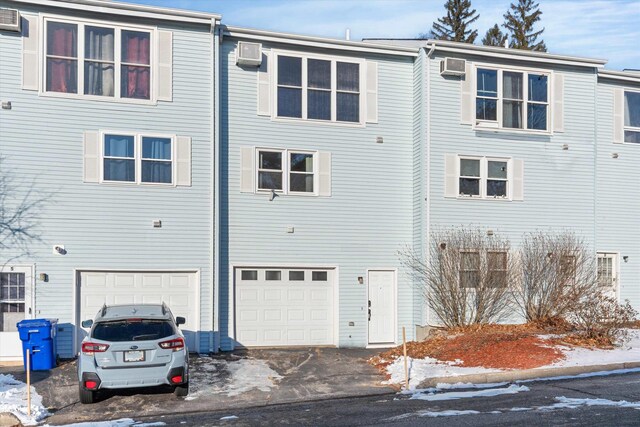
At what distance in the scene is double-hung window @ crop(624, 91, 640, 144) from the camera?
21.0 meters

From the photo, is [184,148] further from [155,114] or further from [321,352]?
[321,352]

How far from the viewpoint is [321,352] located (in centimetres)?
1722

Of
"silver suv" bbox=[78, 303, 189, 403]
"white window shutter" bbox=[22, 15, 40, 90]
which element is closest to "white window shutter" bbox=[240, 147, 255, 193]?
"white window shutter" bbox=[22, 15, 40, 90]

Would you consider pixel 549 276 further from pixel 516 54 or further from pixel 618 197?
pixel 516 54

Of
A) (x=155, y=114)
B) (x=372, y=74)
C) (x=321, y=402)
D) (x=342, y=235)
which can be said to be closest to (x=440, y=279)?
(x=342, y=235)

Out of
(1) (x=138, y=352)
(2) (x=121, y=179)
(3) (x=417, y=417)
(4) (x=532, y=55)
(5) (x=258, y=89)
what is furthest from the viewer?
(4) (x=532, y=55)

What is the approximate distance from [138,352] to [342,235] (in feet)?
26.0

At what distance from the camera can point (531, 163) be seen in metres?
19.5

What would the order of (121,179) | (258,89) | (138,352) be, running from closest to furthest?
(138,352) < (121,179) < (258,89)

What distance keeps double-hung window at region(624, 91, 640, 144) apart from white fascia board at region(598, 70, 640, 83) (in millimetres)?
414

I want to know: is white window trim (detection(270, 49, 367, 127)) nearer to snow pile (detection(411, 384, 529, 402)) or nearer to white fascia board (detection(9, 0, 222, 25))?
white fascia board (detection(9, 0, 222, 25))

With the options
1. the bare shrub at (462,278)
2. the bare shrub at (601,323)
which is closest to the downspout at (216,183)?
the bare shrub at (462,278)

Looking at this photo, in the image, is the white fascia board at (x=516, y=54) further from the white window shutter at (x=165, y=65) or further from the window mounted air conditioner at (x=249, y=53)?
the white window shutter at (x=165, y=65)

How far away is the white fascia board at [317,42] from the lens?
1761cm
